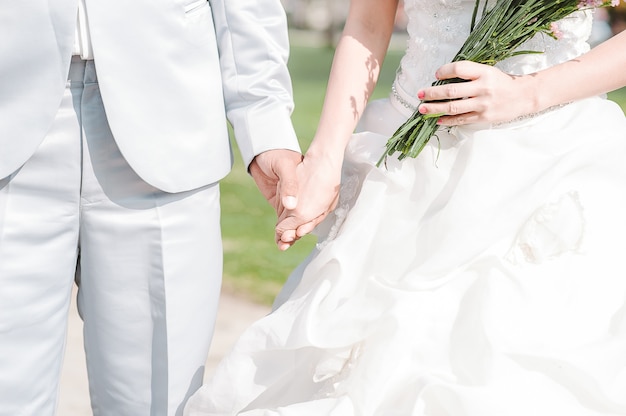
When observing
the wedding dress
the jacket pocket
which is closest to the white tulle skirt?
the wedding dress

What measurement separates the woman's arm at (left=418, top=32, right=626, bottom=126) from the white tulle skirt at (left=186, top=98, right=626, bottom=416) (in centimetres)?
8

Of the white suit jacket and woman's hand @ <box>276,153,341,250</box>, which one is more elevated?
the white suit jacket

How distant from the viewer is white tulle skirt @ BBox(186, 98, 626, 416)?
201 cm

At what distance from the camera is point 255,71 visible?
94.0 inches

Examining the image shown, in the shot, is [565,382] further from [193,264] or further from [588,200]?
[193,264]

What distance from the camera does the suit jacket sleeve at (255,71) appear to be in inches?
92.7

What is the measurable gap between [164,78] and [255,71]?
29cm

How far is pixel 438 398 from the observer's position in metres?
2.00

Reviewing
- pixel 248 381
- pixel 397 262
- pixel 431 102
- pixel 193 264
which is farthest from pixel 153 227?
pixel 431 102

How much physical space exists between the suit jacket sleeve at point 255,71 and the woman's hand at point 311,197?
115mm

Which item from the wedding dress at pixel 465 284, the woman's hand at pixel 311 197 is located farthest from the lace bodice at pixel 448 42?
the woman's hand at pixel 311 197

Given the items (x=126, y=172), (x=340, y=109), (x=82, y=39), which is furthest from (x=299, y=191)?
(x=82, y=39)

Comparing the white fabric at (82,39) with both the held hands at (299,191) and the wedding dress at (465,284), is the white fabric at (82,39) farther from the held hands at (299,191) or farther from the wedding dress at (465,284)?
the wedding dress at (465,284)

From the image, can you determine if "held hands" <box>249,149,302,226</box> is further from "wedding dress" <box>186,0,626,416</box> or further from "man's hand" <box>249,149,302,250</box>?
"wedding dress" <box>186,0,626,416</box>
